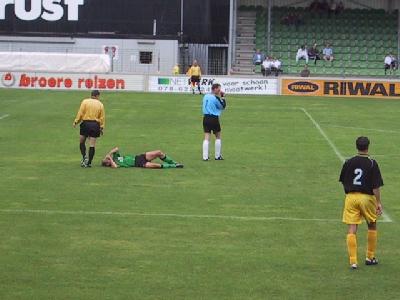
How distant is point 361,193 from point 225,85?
3892cm

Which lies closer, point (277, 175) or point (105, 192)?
point (105, 192)

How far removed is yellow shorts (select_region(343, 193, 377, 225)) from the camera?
38.0 feet

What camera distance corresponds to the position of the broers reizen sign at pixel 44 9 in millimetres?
59094

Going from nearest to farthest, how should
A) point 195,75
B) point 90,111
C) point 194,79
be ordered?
point 90,111 < point 195,75 < point 194,79

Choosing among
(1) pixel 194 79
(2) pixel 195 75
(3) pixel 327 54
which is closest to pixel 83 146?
(2) pixel 195 75

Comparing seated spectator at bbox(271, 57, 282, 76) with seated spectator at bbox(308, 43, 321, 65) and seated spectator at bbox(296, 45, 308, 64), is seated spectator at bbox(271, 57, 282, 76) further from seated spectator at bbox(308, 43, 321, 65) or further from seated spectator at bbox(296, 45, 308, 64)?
seated spectator at bbox(308, 43, 321, 65)

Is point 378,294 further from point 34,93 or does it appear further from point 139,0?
point 139,0

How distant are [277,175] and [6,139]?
32.1 ft

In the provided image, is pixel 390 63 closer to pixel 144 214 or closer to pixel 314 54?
pixel 314 54

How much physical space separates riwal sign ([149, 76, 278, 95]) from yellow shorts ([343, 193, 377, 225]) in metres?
38.7

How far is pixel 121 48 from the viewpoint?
5734 centimetres

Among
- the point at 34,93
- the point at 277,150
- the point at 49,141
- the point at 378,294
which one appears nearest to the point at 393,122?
the point at 277,150

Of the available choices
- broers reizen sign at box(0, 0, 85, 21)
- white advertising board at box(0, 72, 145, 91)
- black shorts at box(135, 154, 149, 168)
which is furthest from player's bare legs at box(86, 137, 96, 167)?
broers reizen sign at box(0, 0, 85, 21)

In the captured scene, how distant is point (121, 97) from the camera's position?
45156mm
